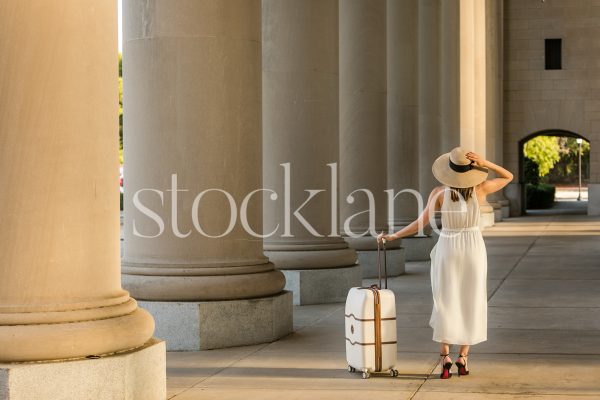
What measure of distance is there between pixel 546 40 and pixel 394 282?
37.0 m

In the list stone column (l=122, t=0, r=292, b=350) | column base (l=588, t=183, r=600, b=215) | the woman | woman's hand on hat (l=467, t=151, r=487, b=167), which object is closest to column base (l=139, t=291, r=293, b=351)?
stone column (l=122, t=0, r=292, b=350)

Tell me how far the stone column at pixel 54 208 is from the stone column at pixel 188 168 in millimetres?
4716

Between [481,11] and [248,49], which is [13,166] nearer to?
[248,49]

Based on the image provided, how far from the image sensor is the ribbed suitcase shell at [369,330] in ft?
39.3

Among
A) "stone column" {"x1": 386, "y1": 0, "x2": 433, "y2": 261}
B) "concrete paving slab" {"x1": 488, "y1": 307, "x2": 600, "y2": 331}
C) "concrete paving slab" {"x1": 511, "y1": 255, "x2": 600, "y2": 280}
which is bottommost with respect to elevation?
"concrete paving slab" {"x1": 488, "y1": 307, "x2": 600, "y2": 331}

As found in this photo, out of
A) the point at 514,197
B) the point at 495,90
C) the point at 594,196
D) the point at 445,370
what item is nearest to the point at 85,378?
the point at 445,370

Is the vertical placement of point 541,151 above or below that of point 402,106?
above

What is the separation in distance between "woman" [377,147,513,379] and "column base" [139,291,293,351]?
3.06 m

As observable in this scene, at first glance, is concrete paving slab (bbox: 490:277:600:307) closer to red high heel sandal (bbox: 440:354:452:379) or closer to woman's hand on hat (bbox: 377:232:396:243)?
woman's hand on hat (bbox: 377:232:396:243)

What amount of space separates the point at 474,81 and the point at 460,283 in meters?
34.6

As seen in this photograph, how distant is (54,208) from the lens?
9.20 meters

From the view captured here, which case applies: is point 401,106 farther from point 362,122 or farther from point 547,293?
point 547,293

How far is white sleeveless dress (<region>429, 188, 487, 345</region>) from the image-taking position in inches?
477

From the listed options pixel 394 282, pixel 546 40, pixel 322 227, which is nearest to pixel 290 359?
pixel 322 227
